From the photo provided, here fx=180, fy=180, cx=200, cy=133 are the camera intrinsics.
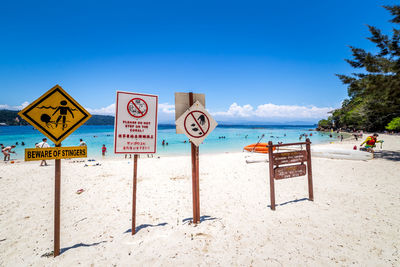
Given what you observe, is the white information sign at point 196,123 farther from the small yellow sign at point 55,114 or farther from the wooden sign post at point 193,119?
the small yellow sign at point 55,114

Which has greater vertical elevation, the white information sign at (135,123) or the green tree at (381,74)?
the green tree at (381,74)

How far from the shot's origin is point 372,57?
1086 centimetres

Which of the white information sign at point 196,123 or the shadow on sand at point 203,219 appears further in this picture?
the shadow on sand at point 203,219

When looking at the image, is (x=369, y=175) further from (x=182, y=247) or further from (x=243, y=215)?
(x=182, y=247)

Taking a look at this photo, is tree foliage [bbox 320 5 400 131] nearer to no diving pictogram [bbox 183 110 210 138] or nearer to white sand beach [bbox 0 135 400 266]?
white sand beach [bbox 0 135 400 266]

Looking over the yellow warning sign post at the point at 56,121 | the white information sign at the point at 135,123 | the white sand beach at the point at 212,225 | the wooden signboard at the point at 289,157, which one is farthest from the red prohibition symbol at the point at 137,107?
the wooden signboard at the point at 289,157

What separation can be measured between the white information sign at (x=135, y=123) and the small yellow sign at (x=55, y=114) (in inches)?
25.6

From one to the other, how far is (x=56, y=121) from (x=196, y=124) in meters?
2.41

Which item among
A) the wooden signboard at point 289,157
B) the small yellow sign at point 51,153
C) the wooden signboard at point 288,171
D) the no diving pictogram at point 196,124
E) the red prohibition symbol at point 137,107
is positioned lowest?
the wooden signboard at point 288,171

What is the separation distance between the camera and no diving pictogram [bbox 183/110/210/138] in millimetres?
3668

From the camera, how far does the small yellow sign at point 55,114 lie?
2.79 metres

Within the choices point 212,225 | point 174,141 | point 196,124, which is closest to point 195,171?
point 196,124

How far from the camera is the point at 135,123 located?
3.49 meters

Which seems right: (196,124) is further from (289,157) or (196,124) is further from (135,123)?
(289,157)
